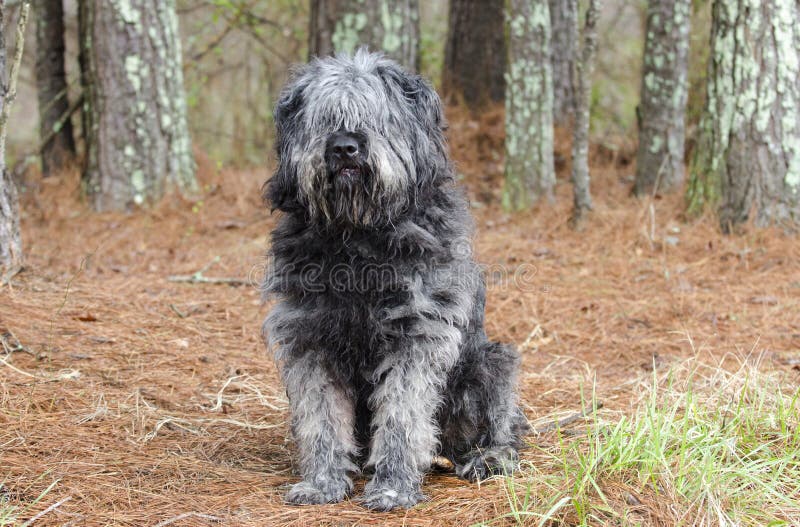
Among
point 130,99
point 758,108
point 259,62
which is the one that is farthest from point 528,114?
point 259,62

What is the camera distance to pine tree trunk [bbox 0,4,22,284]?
4.87 m

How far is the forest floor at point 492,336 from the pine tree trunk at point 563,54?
2.43m

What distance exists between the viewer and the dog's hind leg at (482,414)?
3830 millimetres

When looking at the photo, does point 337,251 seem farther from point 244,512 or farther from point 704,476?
point 704,476

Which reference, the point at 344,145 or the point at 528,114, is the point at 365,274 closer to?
the point at 344,145

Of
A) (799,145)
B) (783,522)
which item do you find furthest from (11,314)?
(799,145)

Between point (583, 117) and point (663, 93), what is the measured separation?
247 cm

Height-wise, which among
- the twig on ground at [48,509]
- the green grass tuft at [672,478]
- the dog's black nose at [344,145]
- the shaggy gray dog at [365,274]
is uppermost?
the dog's black nose at [344,145]

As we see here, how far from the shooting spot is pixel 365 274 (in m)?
3.49

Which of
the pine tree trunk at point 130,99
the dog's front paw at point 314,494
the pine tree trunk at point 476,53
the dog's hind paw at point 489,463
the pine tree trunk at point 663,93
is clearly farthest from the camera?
the pine tree trunk at point 476,53

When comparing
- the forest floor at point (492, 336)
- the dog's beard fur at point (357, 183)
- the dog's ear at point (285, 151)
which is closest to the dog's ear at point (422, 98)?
the dog's beard fur at point (357, 183)

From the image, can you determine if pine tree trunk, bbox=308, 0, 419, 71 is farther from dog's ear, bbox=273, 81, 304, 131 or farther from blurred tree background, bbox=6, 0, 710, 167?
dog's ear, bbox=273, 81, 304, 131

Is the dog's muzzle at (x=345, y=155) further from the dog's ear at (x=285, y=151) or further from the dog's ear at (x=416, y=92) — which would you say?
the dog's ear at (x=416, y=92)

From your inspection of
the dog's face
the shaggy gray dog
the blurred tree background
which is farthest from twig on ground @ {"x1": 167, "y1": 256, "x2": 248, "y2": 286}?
the blurred tree background
